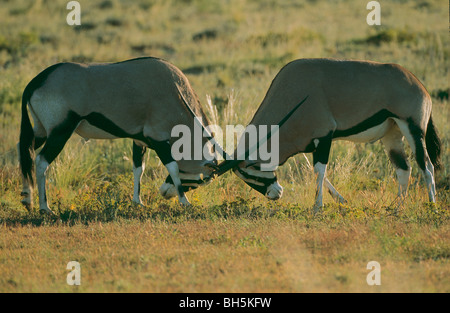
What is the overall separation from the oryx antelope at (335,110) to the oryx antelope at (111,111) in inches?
32.3

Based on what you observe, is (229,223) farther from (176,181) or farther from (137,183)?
(137,183)

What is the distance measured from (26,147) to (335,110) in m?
4.35

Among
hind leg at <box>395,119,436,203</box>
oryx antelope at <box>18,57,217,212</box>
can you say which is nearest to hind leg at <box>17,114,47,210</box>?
oryx antelope at <box>18,57,217,212</box>

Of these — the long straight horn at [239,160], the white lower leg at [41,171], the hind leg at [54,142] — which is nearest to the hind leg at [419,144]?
the long straight horn at [239,160]

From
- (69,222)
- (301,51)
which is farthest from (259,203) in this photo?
(301,51)

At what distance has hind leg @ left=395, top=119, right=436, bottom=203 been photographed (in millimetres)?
8953

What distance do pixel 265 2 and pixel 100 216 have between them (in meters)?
25.9

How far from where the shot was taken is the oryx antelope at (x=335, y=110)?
29.2 feet

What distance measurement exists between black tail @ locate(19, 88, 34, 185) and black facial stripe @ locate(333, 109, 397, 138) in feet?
14.0

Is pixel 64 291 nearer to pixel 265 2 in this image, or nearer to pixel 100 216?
pixel 100 216

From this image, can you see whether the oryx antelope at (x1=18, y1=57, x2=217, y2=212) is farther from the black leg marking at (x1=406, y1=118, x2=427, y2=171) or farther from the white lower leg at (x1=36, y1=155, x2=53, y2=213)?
the black leg marking at (x1=406, y1=118, x2=427, y2=171)

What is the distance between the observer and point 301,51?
20.1m

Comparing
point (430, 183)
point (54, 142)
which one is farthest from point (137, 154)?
point (430, 183)

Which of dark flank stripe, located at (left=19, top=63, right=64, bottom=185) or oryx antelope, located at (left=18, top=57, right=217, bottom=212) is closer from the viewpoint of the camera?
oryx antelope, located at (left=18, top=57, right=217, bottom=212)
